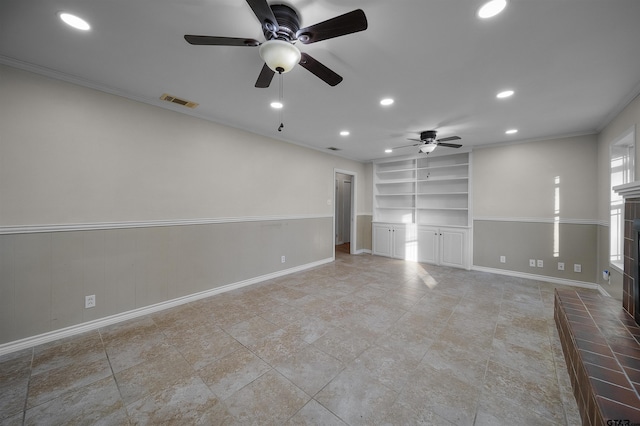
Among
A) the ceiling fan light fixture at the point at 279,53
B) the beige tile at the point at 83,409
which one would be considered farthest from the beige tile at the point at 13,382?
the ceiling fan light fixture at the point at 279,53

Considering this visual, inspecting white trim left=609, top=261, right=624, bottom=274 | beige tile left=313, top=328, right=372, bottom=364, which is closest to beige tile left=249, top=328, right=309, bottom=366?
beige tile left=313, top=328, right=372, bottom=364

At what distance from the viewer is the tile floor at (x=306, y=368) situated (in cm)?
151

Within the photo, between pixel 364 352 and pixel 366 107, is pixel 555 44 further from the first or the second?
pixel 364 352

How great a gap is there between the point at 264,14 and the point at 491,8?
54.5 inches

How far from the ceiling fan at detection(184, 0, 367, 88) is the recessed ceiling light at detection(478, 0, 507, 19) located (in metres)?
0.82

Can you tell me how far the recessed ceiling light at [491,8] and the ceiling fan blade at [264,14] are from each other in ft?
4.22

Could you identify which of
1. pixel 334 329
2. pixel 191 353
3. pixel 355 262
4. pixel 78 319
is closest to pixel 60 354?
pixel 78 319

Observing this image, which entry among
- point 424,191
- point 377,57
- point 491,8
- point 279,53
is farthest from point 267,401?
point 424,191

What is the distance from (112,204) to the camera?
2.63m

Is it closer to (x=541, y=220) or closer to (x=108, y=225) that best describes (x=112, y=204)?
(x=108, y=225)

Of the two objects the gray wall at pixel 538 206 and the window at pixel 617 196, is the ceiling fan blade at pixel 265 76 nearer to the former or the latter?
the window at pixel 617 196

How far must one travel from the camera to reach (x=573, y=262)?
13.0 ft

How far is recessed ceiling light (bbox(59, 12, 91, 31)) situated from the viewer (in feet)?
5.28

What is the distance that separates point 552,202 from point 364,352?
4356 mm
